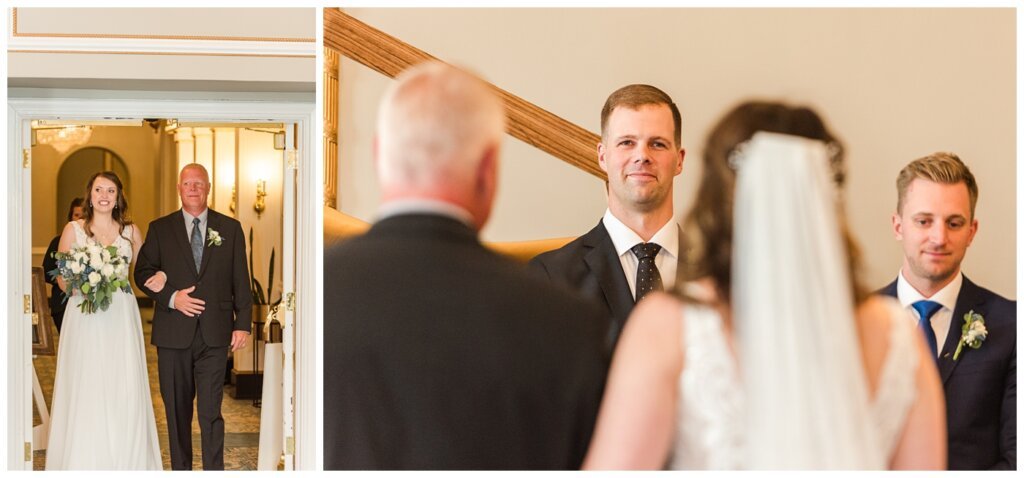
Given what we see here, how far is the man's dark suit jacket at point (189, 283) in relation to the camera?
174 inches

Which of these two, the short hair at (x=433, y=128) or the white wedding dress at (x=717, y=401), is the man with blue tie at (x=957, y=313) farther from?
the short hair at (x=433, y=128)

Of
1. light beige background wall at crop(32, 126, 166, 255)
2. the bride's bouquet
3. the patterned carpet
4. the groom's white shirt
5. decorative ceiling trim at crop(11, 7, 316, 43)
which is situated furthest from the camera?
light beige background wall at crop(32, 126, 166, 255)

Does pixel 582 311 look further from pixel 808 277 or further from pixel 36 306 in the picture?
pixel 36 306

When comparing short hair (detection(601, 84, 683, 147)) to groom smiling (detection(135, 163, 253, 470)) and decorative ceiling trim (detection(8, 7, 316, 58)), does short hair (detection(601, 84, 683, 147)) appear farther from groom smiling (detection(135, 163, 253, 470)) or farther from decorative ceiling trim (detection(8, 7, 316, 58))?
groom smiling (detection(135, 163, 253, 470))

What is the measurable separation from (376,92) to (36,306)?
2537 millimetres

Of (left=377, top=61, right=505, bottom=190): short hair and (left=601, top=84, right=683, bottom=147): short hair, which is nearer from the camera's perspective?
(left=377, top=61, right=505, bottom=190): short hair

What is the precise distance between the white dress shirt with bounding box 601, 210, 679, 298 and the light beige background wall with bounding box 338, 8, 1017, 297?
0.10m

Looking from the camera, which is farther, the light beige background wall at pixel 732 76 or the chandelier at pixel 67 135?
the chandelier at pixel 67 135

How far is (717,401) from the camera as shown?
2516mm

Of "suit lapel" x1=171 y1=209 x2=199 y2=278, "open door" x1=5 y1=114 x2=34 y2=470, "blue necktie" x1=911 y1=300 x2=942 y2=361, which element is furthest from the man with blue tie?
"open door" x1=5 y1=114 x2=34 y2=470

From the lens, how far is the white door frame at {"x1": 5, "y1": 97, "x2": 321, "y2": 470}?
3.83 meters

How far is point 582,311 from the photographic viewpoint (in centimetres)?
270

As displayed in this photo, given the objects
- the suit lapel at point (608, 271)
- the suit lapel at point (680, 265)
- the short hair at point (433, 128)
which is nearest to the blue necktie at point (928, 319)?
the suit lapel at point (680, 265)

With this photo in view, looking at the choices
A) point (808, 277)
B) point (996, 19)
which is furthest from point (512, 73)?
point (996, 19)
